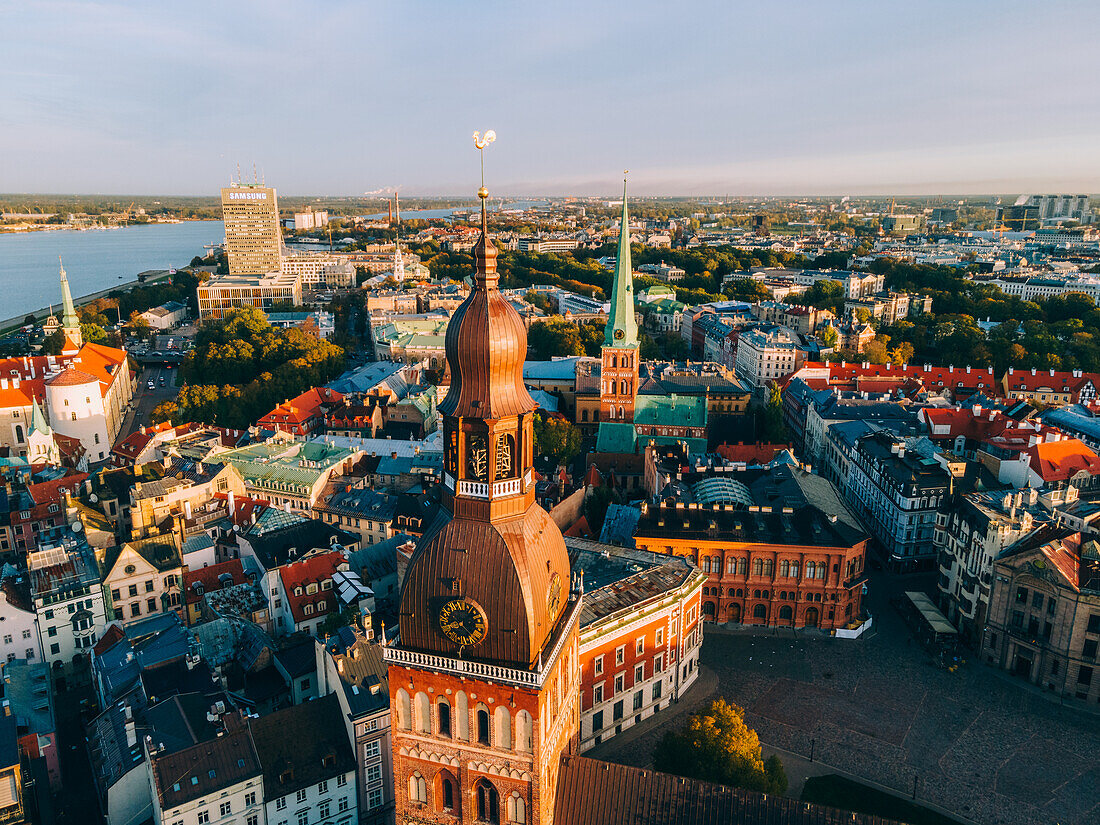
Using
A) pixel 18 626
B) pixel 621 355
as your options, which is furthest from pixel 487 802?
pixel 621 355

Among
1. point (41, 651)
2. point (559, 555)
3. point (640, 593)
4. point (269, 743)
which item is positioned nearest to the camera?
point (559, 555)

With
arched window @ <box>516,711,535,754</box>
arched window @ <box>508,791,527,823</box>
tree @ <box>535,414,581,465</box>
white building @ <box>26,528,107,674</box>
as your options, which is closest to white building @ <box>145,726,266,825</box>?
arched window @ <box>508,791,527,823</box>

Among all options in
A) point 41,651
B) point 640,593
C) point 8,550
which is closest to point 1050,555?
point 640,593

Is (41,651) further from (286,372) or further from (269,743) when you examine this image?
(286,372)

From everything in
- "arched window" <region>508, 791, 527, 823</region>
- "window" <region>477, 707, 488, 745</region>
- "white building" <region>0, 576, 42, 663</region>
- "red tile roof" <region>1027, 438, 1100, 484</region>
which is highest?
"window" <region>477, 707, 488, 745</region>

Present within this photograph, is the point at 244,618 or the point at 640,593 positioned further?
the point at 244,618

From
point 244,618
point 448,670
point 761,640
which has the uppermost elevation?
point 448,670

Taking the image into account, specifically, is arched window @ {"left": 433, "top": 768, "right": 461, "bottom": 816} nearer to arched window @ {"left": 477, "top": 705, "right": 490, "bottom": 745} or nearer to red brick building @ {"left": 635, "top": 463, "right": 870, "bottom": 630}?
arched window @ {"left": 477, "top": 705, "right": 490, "bottom": 745}
